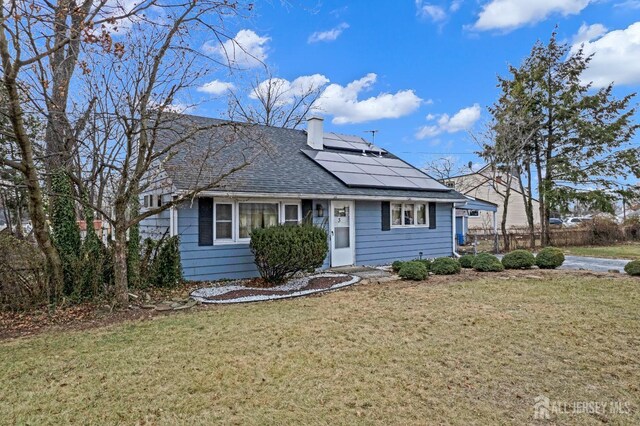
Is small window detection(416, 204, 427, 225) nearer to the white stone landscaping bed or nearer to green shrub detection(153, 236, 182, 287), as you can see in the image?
the white stone landscaping bed

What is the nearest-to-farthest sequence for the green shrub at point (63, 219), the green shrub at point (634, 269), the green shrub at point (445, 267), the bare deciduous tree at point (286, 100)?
the green shrub at point (63, 219) < the green shrub at point (634, 269) < the green shrub at point (445, 267) < the bare deciduous tree at point (286, 100)

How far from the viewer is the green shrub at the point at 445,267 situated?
30.7 feet

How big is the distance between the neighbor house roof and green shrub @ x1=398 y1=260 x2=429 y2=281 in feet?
8.38

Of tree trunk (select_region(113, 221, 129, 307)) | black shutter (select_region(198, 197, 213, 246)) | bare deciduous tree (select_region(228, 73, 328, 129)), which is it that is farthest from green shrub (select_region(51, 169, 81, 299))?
bare deciduous tree (select_region(228, 73, 328, 129))

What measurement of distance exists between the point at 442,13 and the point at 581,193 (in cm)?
1214

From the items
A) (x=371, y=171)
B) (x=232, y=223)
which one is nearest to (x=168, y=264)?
(x=232, y=223)

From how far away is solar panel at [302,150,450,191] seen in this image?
11.5 m

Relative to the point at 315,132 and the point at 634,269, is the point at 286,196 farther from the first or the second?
the point at 634,269

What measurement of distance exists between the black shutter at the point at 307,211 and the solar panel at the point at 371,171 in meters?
1.44

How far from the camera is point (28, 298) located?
6.00m

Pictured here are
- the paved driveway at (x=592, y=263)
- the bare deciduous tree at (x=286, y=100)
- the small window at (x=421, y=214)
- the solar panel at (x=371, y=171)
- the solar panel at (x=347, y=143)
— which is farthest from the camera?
the bare deciduous tree at (x=286, y=100)

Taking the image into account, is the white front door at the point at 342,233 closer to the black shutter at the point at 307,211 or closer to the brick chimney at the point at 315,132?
the black shutter at the point at 307,211

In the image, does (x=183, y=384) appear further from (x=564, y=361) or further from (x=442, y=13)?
(x=442, y=13)

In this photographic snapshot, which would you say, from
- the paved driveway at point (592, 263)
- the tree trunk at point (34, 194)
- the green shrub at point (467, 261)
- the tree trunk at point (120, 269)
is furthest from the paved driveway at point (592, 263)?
the tree trunk at point (34, 194)
